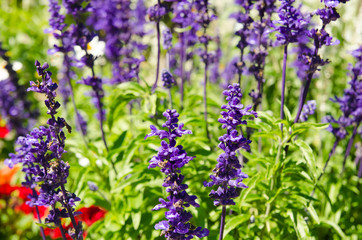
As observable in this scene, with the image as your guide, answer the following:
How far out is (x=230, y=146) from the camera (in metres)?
2.09

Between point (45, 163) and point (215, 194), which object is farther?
point (45, 163)

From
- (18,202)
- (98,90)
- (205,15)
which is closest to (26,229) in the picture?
(18,202)

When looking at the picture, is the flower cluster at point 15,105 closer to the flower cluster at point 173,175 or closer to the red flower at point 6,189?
the red flower at point 6,189

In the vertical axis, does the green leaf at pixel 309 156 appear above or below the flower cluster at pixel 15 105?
below

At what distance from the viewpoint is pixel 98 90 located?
12.1 ft

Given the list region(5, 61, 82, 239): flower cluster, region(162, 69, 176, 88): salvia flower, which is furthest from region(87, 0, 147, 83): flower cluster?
region(5, 61, 82, 239): flower cluster

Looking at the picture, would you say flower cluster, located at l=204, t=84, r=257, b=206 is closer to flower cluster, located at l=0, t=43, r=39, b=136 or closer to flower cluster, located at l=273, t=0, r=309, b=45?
flower cluster, located at l=273, t=0, r=309, b=45

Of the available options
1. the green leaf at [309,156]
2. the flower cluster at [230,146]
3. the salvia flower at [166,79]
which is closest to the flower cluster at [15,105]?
the salvia flower at [166,79]

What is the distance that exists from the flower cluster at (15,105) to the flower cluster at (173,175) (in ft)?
10.8

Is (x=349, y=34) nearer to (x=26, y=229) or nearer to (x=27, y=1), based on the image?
(x=26, y=229)

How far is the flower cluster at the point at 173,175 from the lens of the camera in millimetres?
1955

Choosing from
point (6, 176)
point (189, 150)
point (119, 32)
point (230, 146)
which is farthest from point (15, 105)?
point (230, 146)

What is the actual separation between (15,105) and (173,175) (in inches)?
157

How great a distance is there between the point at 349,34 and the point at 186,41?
15.6 ft
